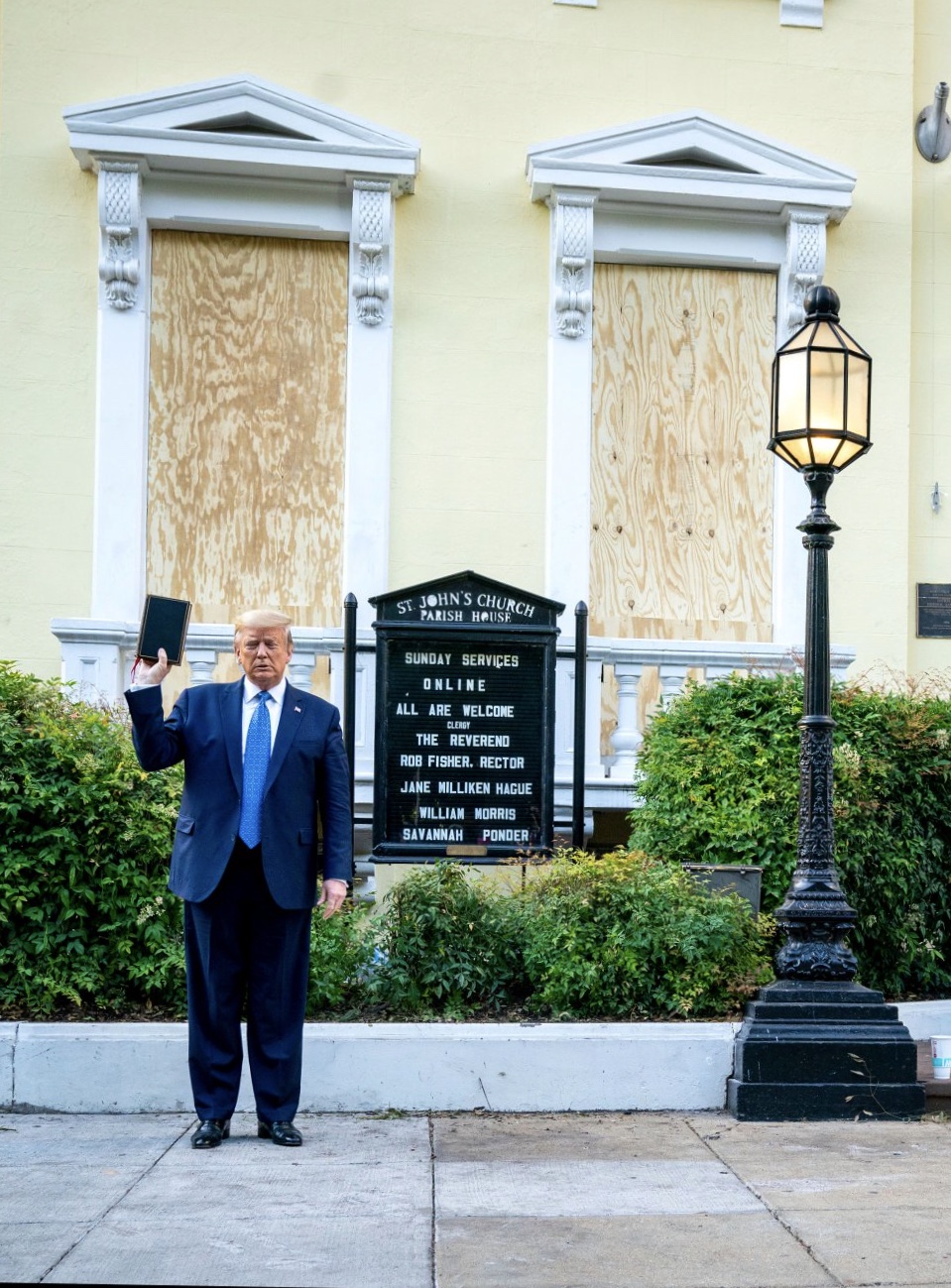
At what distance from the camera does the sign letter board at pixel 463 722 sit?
8.29 meters

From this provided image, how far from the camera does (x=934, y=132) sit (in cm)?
1112

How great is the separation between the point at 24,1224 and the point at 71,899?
2.44 meters

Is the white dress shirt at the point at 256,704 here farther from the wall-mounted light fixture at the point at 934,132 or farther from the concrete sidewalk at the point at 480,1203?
the wall-mounted light fixture at the point at 934,132

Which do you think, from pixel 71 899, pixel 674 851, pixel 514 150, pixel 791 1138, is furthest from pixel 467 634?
pixel 514 150

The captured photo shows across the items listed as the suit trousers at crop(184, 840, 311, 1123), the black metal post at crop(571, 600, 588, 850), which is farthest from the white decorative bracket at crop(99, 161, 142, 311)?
the suit trousers at crop(184, 840, 311, 1123)

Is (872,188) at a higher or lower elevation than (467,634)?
higher

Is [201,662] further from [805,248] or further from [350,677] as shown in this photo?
[805,248]

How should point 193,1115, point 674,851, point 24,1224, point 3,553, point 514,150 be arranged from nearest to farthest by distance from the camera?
point 24,1224, point 193,1115, point 674,851, point 3,553, point 514,150

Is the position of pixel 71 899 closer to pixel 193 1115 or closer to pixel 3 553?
pixel 193 1115

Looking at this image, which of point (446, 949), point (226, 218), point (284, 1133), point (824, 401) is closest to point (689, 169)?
point (226, 218)

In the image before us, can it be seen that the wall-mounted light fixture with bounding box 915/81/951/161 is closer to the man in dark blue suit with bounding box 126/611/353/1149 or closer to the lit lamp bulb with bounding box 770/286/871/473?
the lit lamp bulb with bounding box 770/286/871/473

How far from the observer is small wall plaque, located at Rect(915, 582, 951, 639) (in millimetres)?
10898

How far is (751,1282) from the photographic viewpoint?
4055mm

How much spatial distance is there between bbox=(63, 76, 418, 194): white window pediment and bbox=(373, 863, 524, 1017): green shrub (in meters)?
5.25
